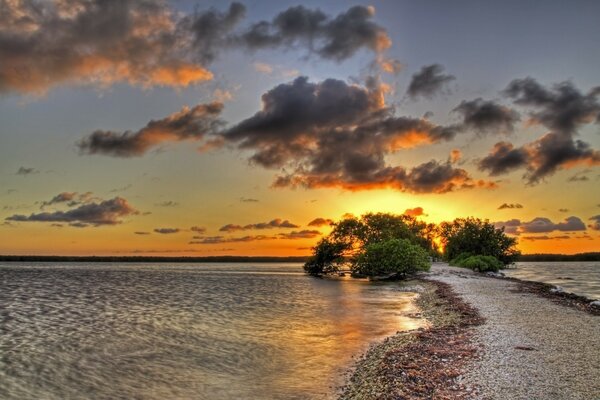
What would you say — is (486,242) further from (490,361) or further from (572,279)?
(490,361)

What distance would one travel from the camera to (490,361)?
13.9 meters

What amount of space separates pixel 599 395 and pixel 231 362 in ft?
41.4

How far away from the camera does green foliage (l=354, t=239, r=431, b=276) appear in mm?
73500

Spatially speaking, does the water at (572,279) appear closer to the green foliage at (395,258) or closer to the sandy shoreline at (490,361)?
the green foliage at (395,258)

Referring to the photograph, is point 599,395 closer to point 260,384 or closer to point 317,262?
point 260,384

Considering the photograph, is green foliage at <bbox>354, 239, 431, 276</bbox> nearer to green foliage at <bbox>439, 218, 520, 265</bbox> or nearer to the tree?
the tree

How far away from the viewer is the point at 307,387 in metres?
14.3

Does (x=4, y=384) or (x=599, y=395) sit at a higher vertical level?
(x=599, y=395)

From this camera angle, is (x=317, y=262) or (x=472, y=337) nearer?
(x=472, y=337)

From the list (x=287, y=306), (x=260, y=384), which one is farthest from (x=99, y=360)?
(x=287, y=306)

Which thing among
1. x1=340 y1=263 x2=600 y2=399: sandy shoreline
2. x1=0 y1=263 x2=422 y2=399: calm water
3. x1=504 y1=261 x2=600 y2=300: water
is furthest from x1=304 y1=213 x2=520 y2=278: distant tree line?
x1=340 y1=263 x2=600 y2=399: sandy shoreline

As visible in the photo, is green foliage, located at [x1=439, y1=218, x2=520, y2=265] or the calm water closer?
the calm water

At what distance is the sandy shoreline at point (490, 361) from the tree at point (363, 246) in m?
50.6

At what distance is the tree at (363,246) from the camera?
75188mm
